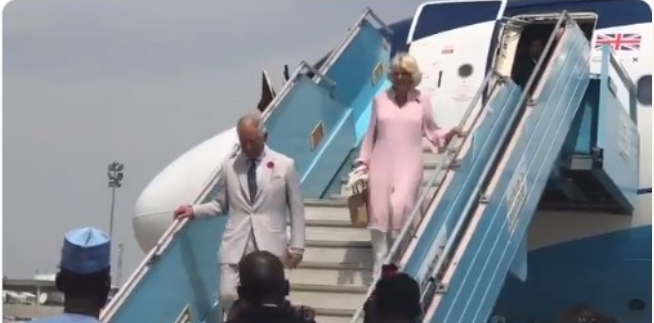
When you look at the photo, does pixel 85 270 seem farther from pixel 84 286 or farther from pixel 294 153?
pixel 294 153

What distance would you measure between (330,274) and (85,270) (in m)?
4.67

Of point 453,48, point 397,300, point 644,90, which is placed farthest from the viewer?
point 453,48

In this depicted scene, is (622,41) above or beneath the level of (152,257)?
above

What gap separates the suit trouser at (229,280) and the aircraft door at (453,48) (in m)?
4.16

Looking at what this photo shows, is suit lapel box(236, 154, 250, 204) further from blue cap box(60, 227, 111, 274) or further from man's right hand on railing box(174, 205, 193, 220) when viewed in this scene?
blue cap box(60, 227, 111, 274)

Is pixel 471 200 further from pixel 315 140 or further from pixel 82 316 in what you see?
pixel 82 316

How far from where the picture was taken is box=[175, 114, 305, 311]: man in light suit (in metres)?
7.05

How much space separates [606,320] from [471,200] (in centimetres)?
287

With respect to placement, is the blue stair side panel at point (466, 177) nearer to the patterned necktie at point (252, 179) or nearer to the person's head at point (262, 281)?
the patterned necktie at point (252, 179)

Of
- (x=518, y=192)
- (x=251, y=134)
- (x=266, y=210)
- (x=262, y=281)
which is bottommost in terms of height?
(x=518, y=192)

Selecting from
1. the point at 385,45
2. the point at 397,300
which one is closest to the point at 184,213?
the point at 397,300

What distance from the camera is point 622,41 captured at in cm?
1100

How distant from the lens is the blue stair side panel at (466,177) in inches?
279

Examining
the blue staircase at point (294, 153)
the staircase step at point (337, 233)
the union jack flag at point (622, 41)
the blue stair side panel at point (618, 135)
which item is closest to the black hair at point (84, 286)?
the blue staircase at point (294, 153)
